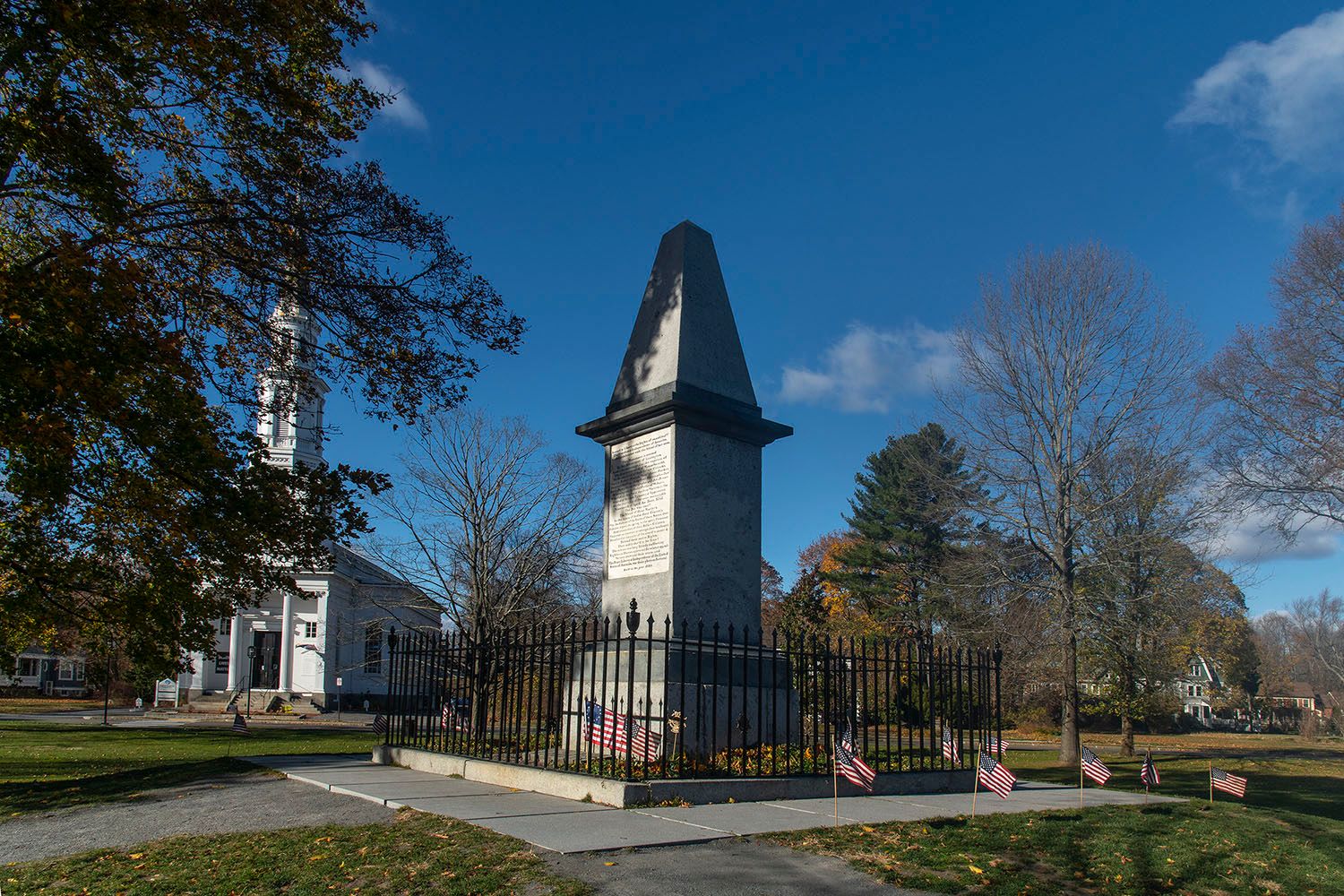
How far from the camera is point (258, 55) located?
9922mm

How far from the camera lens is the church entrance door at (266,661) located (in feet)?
153

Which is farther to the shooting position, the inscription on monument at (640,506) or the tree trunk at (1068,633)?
the tree trunk at (1068,633)

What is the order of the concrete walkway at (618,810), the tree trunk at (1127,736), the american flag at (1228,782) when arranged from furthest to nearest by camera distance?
1. the tree trunk at (1127,736)
2. the american flag at (1228,782)
3. the concrete walkway at (618,810)

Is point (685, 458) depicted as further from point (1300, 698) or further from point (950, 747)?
point (1300, 698)

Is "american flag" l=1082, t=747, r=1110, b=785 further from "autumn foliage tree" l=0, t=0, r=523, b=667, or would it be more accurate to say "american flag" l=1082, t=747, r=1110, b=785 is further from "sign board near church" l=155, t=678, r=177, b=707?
"sign board near church" l=155, t=678, r=177, b=707

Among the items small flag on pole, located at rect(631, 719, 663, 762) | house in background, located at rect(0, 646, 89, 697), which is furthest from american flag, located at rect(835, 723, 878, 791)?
house in background, located at rect(0, 646, 89, 697)

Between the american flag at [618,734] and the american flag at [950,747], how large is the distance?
142 inches

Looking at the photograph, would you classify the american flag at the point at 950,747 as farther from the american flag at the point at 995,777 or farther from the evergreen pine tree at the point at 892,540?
the evergreen pine tree at the point at 892,540

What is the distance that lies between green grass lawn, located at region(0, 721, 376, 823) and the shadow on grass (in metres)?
0.01

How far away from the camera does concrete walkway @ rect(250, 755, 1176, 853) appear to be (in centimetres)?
655

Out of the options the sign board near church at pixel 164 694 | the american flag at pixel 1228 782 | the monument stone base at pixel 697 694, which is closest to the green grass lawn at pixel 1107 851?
the american flag at pixel 1228 782

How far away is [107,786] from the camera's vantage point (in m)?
10.4

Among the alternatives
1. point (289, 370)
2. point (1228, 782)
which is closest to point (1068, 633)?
point (1228, 782)

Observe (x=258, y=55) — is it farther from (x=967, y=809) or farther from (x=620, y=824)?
(x=967, y=809)
